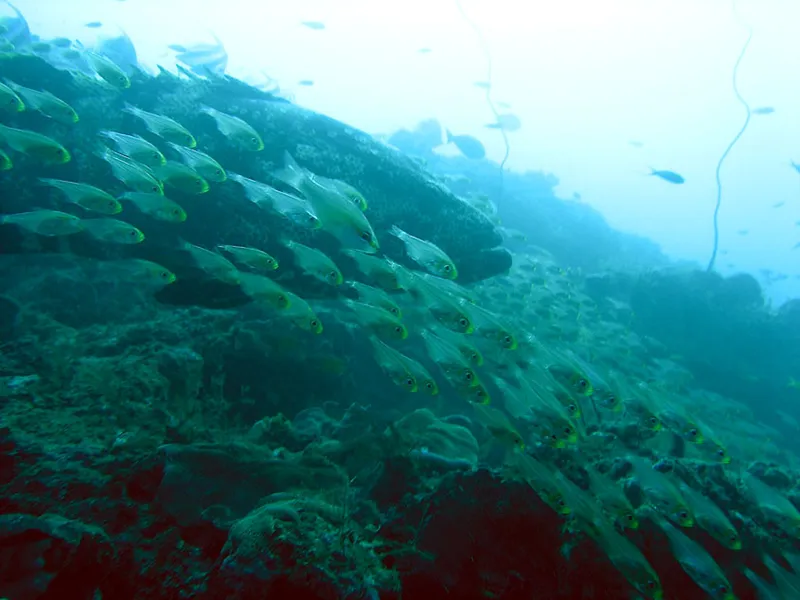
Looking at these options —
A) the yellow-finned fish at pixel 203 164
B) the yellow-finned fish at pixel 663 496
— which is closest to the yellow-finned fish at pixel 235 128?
the yellow-finned fish at pixel 203 164

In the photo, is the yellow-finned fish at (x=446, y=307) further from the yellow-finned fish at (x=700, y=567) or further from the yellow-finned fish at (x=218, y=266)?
the yellow-finned fish at (x=700, y=567)

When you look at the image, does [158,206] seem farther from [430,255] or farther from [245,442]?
[430,255]

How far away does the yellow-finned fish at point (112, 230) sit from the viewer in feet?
14.5

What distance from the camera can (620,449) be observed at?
17.4 feet

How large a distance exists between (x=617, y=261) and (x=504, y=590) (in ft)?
74.3

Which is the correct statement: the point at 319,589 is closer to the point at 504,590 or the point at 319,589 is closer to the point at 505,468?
the point at 504,590

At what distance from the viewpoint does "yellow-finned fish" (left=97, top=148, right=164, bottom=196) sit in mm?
4406

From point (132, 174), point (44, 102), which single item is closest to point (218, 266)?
point (132, 174)

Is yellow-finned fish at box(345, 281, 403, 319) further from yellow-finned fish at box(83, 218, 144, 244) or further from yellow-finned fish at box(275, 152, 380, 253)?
yellow-finned fish at box(83, 218, 144, 244)

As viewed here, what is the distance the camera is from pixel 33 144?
4.20 metres

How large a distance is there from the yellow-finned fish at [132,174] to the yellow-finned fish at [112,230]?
1.50 ft

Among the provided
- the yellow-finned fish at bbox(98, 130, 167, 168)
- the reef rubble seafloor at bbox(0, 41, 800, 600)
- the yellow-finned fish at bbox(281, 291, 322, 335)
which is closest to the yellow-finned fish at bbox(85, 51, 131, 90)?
the reef rubble seafloor at bbox(0, 41, 800, 600)

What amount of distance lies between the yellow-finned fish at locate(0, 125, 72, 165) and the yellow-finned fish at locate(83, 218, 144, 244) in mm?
685

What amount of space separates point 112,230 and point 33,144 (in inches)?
42.7
